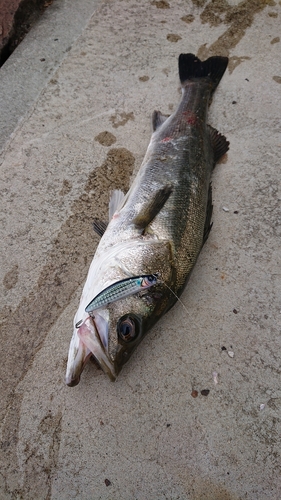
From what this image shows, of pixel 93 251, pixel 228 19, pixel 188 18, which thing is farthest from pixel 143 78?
pixel 93 251

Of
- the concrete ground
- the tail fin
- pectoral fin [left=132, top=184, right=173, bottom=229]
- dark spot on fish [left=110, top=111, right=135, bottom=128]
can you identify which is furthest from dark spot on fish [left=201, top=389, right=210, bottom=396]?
the tail fin

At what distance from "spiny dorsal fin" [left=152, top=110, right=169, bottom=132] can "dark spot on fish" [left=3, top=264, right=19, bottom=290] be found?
176cm

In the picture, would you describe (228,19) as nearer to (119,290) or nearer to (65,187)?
(65,187)

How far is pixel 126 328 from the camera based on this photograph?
2.22 meters

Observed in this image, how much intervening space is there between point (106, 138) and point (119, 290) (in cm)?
186

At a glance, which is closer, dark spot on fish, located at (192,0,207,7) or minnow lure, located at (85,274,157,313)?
minnow lure, located at (85,274,157,313)

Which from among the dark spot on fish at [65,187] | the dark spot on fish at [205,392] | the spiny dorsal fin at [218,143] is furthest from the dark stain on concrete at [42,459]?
the spiny dorsal fin at [218,143]

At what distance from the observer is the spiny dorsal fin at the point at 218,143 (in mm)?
3422

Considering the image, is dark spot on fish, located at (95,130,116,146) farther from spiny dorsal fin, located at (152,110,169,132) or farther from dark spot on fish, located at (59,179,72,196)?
dark spot on fish, located at (59,179,72,196)

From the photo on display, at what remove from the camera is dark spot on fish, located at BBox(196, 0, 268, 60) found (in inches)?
167

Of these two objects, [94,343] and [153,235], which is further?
[153,235]

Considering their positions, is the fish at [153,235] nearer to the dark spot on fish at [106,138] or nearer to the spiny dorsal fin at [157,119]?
the spiny dorsal fin at [157,119]

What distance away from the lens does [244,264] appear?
9.79 ft

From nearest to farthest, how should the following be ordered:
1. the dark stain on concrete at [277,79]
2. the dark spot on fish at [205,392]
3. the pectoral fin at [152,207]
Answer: the dark spot on fish at [205,392] < the pectoral fin at [152,207] < the dark stain on concrete at [277,79]
